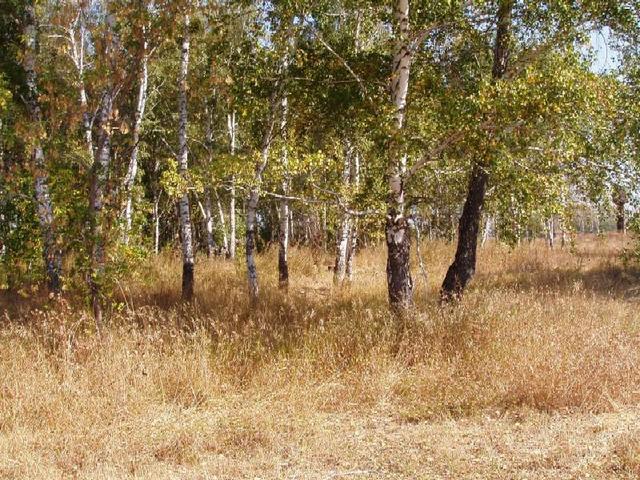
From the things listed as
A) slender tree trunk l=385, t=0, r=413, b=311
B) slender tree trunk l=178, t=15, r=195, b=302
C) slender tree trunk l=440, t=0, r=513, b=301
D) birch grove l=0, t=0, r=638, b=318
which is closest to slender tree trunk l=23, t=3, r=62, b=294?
birch grove l=0, t=0, r=638, b=318

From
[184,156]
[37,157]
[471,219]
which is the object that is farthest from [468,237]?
[37,157]

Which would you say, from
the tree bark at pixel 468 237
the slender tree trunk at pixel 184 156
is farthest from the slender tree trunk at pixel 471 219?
the slender tree trunk at pixel 184 156

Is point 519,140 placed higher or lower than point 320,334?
higher

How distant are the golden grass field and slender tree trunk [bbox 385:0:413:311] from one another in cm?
52

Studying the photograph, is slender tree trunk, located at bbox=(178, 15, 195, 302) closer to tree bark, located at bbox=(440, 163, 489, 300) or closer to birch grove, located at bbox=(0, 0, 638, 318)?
birch grove, located at bbox=(0, 0, 638, 318)

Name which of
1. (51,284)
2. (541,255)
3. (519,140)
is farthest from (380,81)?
(541,255)

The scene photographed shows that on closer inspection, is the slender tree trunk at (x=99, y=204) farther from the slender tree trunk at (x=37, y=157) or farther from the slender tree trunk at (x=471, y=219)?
the slender tree trunk at (x=471, y=219)

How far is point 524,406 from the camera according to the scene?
5.32 m

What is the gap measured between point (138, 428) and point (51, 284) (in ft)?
22.2

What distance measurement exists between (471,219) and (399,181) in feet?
10.2

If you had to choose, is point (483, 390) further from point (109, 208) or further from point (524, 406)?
point (109, 208)

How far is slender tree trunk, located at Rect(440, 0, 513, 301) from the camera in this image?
9227mm

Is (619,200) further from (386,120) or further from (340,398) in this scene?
(340,398)

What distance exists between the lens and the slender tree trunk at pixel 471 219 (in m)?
9.23
